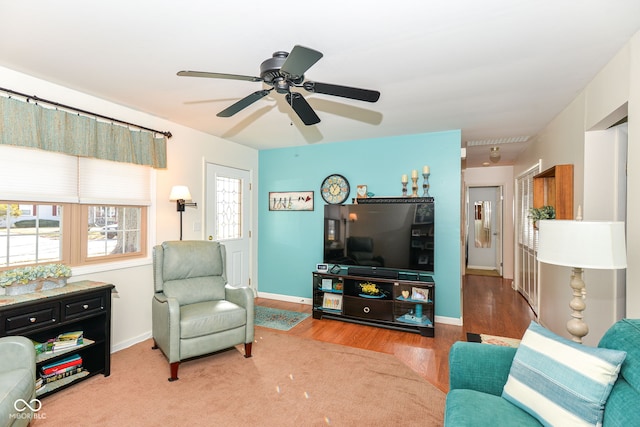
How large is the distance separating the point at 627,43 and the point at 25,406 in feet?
13.1

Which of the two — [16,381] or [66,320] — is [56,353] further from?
[16,381]

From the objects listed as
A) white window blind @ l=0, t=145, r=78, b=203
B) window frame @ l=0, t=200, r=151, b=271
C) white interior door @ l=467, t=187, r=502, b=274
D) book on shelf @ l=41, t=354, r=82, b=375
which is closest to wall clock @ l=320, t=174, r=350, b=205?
window frame @ l=0, t=200, r=151, b=271

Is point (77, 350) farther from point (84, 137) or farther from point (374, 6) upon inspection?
point (374, 6)

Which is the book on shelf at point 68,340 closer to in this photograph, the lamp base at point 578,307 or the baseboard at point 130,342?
the baseboard at point 130,342

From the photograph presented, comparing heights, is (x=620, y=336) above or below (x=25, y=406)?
above

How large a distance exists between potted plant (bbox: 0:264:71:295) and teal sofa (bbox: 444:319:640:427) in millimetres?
2818

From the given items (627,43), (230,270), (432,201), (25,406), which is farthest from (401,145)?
(25,406)

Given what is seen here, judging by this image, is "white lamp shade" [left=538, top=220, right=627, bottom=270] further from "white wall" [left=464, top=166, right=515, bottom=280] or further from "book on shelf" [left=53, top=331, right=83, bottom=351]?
"white wall" [left=464, top=166, right=515, bottom=280]

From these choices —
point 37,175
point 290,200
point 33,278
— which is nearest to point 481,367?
point 33,278

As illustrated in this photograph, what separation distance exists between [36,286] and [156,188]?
1.44 metres

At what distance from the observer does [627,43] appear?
1901 mm

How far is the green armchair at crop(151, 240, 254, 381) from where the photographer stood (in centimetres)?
258

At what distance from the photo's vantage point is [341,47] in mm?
1987

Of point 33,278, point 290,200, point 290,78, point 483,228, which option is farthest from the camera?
point 483,228
